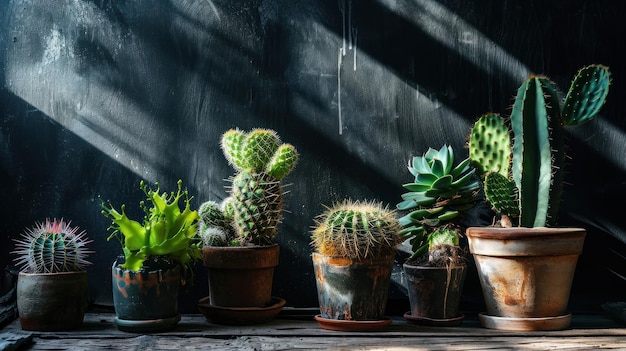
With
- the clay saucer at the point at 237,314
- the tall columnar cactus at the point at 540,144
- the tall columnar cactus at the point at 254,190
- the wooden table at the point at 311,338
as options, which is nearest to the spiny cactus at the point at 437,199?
the tall columnar cactus at the point at 540,144

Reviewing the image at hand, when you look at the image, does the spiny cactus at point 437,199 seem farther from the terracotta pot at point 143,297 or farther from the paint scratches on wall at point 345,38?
the terracotta pot at point 143,297

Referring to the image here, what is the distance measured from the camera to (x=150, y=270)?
2.15m

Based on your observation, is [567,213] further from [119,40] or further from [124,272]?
[119,40]

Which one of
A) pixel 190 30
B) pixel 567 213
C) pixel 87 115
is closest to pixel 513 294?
pixel 567 213

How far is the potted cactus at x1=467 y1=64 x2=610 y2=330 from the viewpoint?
85.6 inches

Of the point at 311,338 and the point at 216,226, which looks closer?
the point at 311,338

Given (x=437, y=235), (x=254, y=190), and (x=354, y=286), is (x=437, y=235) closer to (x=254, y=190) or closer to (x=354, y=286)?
(x=354, y=286)

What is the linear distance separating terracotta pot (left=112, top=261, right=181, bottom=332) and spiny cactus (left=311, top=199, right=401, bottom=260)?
56 cm

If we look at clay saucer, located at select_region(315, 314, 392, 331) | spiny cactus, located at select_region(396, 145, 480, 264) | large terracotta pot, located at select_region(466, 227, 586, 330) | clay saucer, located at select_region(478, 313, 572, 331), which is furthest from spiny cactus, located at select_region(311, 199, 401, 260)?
clay saucer, located at select_region(478, 313, 572, 331)

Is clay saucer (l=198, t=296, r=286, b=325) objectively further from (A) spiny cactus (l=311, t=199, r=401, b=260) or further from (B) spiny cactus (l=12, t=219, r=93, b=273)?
(B) spiny cactus (l=12, t=219, r=93, b=273)

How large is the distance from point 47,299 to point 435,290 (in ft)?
4.39

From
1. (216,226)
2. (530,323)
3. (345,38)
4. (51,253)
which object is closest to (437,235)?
(530,323)

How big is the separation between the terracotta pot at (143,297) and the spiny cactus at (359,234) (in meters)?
0.56

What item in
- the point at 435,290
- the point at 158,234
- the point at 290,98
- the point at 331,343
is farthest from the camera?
the point at 290,98
